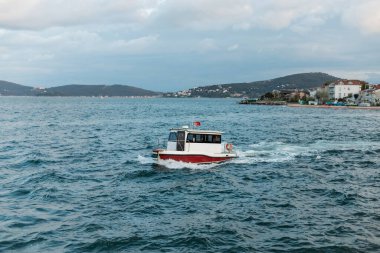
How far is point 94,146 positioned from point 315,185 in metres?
30.1

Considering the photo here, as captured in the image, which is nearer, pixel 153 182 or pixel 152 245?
pixel 152 245

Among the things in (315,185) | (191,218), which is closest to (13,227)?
(191,218)

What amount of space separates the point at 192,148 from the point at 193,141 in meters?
0.62

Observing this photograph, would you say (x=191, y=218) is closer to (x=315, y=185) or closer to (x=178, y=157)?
(x=315, y=185)

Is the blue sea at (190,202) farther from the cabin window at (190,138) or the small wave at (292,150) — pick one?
the cabin window at (190,138)

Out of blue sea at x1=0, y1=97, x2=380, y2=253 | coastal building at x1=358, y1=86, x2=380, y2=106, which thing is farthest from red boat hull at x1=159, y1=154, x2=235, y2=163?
coastal building at x1=358, y1=86, x2=380, y2=106

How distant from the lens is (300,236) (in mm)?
19328

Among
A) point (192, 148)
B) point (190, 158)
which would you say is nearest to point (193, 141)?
point (192, 148)

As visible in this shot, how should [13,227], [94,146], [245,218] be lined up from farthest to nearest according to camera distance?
[94,146], [245,218], [13,227]

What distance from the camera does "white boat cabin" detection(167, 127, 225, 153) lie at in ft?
120

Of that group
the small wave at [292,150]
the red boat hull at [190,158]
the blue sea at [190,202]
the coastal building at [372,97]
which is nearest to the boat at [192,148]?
the red boat hull at [190,158]

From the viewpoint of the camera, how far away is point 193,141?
37.0 m

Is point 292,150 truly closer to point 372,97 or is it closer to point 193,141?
point 193,141

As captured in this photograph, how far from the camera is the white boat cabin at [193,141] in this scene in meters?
36.7
